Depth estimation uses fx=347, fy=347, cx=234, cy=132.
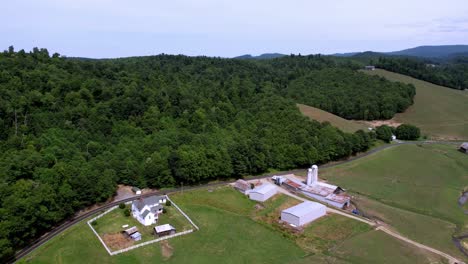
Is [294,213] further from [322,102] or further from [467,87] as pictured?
[467,87]

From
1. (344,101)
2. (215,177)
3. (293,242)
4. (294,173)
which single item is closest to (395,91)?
Answer: (344,101)

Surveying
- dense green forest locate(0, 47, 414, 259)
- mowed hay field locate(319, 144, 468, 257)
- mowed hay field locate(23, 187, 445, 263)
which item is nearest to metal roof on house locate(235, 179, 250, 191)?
dense green forest locate(0, 47, 414, 259)

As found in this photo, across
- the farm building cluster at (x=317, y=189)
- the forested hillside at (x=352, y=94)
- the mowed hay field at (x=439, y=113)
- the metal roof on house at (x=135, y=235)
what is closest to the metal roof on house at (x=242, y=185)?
the farm building cluster at (x=317, y=189)

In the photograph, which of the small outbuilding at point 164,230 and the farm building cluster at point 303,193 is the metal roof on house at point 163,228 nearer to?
the small outbuilding at point 164,230

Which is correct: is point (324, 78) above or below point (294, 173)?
above

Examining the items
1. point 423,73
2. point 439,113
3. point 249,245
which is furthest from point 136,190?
point 423,73

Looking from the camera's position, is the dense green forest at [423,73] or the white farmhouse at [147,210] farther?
the dense green forest at [423,73]

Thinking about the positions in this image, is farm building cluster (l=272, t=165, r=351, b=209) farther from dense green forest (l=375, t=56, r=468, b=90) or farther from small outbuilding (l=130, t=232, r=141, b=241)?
dense green forest (l=375, t=56, r=468, b=90)
